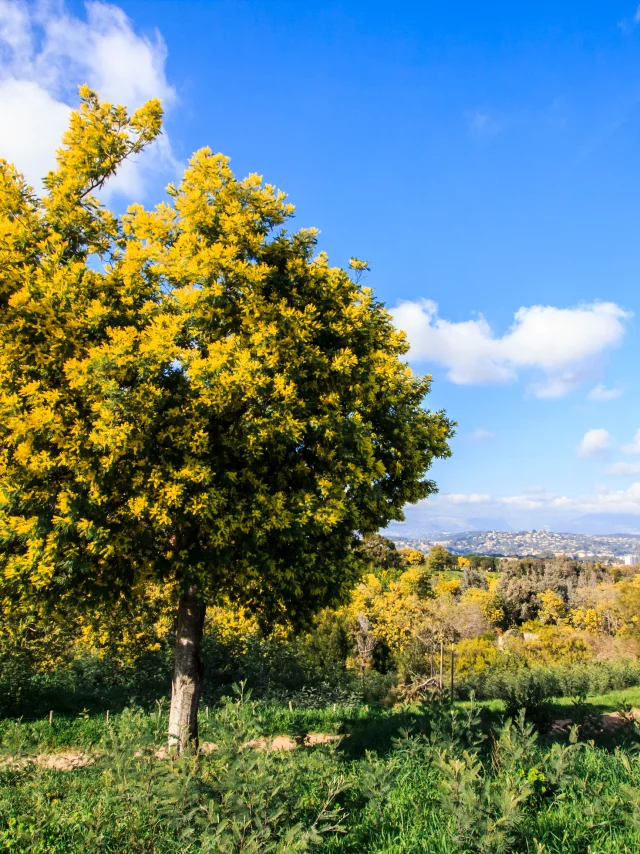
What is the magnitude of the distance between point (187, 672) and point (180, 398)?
466 cm

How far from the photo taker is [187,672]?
850 cm

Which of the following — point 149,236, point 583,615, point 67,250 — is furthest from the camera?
point 583,615

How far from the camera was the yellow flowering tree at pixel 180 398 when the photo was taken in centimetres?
655

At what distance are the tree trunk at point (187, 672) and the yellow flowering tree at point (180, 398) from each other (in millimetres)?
32

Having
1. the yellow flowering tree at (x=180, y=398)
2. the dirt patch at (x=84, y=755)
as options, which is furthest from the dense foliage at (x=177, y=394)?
the dirt patch at (x=84, y=755)

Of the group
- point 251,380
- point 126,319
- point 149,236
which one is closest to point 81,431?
point 126,319

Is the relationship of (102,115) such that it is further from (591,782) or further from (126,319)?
(591,782)

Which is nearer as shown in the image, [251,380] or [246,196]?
[251,380]

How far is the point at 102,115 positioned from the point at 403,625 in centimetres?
2427

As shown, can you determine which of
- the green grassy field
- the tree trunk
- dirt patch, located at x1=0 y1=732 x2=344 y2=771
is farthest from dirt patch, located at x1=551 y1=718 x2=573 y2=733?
the tree trunk

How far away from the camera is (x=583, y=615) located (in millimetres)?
38219

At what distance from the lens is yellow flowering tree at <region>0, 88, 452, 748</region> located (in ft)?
21.5

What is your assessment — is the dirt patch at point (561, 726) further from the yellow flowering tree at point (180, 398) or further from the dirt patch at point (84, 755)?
the yellow flowering tree at point (180, 398)

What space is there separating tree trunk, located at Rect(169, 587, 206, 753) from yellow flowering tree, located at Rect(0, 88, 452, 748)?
0.10 ft
